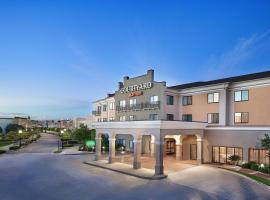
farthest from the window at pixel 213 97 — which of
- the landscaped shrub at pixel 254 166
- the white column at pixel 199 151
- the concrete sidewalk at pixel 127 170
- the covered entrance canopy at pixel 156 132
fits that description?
the concrete sidewalk at pixel 127 170

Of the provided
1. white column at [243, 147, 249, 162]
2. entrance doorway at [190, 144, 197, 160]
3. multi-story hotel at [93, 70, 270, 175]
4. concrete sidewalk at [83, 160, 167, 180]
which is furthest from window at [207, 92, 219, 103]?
concrete sidewalk at [83, 160, 167, 180]

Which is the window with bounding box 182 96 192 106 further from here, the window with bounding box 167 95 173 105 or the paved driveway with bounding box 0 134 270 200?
the paved driveway with bounding box 0 134 270 200

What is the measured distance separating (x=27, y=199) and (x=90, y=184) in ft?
18.4

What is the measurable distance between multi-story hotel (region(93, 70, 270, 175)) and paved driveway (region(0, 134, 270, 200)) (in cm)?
365

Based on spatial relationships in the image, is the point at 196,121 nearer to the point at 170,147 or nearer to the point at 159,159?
the point at 159,159

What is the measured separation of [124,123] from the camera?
30734mm

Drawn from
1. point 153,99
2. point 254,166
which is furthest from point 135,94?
point 254,166

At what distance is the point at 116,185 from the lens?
882 inches

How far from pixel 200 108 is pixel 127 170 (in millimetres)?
16120

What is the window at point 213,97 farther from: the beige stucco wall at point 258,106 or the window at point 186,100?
the beige stucco wall at point 258,106

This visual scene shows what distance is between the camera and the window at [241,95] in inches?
1345

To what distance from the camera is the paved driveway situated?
760 inches

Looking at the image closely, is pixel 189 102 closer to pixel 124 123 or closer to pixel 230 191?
pixel 124 123

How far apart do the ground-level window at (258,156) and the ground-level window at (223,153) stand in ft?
3.90
